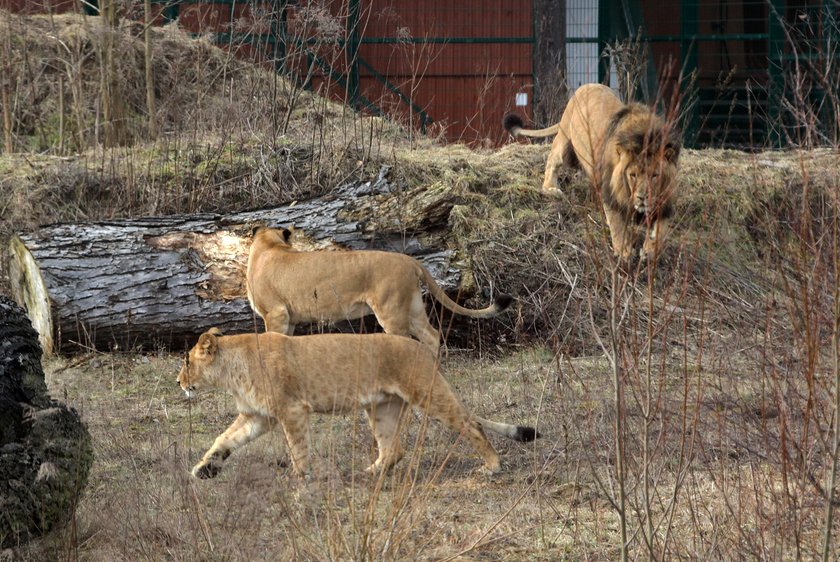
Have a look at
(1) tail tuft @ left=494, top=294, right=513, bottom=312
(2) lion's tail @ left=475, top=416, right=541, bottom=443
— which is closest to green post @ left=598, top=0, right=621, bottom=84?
(1) tail tuft @ left=494, top=294, right=513, bottom=312

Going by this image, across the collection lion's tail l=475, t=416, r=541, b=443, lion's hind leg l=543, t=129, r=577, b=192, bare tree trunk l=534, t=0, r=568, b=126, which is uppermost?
bare tree trunk l=534, t=0, r=568, b=126

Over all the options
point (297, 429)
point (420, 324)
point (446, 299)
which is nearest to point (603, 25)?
point (446, 299)

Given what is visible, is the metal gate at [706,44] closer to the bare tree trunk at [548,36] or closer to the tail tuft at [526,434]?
the bare tree trunk at [548,36]

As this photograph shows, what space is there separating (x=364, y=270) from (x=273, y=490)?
4148mm

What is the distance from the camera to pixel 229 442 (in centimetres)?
632

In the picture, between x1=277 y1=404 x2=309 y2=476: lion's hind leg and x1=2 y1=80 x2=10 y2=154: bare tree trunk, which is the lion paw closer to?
x1=277 y1=404 x2=309 y2=476: lion's hind leg

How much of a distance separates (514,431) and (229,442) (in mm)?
1440

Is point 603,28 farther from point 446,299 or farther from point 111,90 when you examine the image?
point 446,299

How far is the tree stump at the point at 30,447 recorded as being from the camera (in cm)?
484

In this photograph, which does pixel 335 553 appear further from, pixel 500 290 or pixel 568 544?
pixel 500 290

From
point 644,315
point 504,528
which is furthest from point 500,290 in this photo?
point 504,528

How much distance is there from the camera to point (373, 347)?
6.27 metres

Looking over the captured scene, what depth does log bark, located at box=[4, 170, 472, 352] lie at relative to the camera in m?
8.96

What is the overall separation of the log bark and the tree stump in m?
3.64
